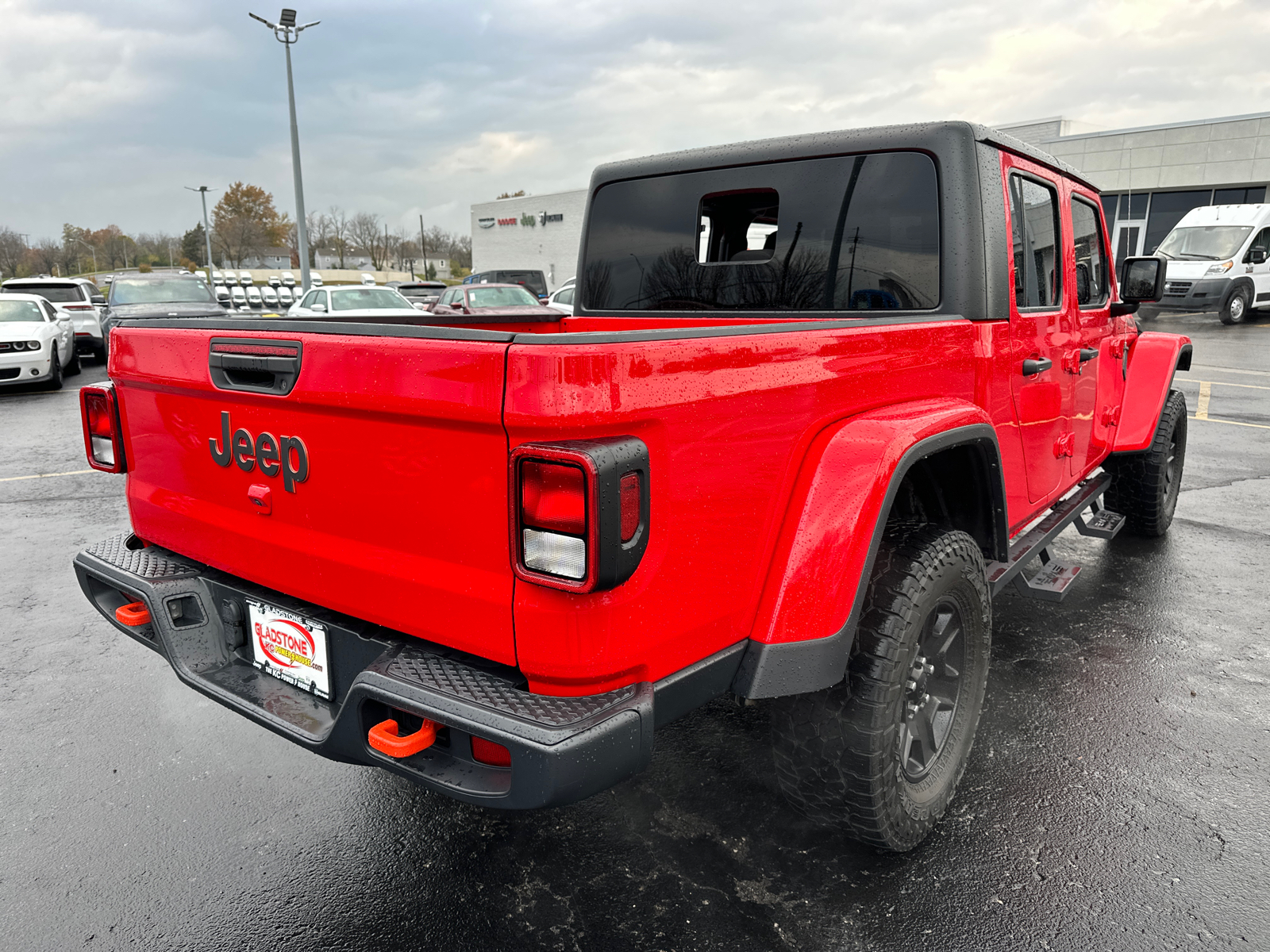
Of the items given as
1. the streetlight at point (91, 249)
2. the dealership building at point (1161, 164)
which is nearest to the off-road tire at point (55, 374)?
the dealership building at point (1161, 164)

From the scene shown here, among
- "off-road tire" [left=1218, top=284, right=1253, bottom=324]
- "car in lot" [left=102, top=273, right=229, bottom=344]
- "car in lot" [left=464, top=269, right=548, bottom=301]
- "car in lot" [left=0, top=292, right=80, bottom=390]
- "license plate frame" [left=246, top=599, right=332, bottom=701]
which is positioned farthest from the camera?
"car in lot" [left=464, top=269, right=548, bottom=301]

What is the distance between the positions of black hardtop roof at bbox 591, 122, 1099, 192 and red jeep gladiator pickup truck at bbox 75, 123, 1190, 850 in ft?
0.04

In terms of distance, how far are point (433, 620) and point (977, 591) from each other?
65.5 inches

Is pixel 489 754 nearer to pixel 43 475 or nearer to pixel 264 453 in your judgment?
pixel 264 453

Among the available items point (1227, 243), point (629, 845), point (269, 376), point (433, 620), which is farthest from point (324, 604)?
point (1227, 243)

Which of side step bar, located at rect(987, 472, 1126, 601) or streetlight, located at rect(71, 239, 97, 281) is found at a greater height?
streetlight, located at rect(71, 239, 97, 281)

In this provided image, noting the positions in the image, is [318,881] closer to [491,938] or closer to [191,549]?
[491,938]

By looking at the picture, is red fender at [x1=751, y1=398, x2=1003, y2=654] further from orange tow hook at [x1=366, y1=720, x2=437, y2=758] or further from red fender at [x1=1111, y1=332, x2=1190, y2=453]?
red fender at [x1=1111, y1=332, x2=1190, y2=453]

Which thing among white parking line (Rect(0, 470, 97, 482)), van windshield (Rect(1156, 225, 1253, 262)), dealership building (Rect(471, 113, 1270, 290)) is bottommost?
white parking line (Rect(0, 470, 97, 482))

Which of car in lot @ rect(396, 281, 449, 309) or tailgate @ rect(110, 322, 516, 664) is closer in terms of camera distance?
tailgate @ rect(110, 322, 516, 664)

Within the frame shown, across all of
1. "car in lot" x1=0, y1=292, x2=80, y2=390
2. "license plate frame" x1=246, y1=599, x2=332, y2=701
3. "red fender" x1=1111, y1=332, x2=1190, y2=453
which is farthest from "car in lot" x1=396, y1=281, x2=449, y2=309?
"license plate frame" x1=246, y1=599, x2=332, y2=701

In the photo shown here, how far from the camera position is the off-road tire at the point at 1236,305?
2023 cm

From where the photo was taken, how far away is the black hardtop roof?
2758mm

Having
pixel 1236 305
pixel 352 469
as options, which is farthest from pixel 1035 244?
pixel 1236 305
